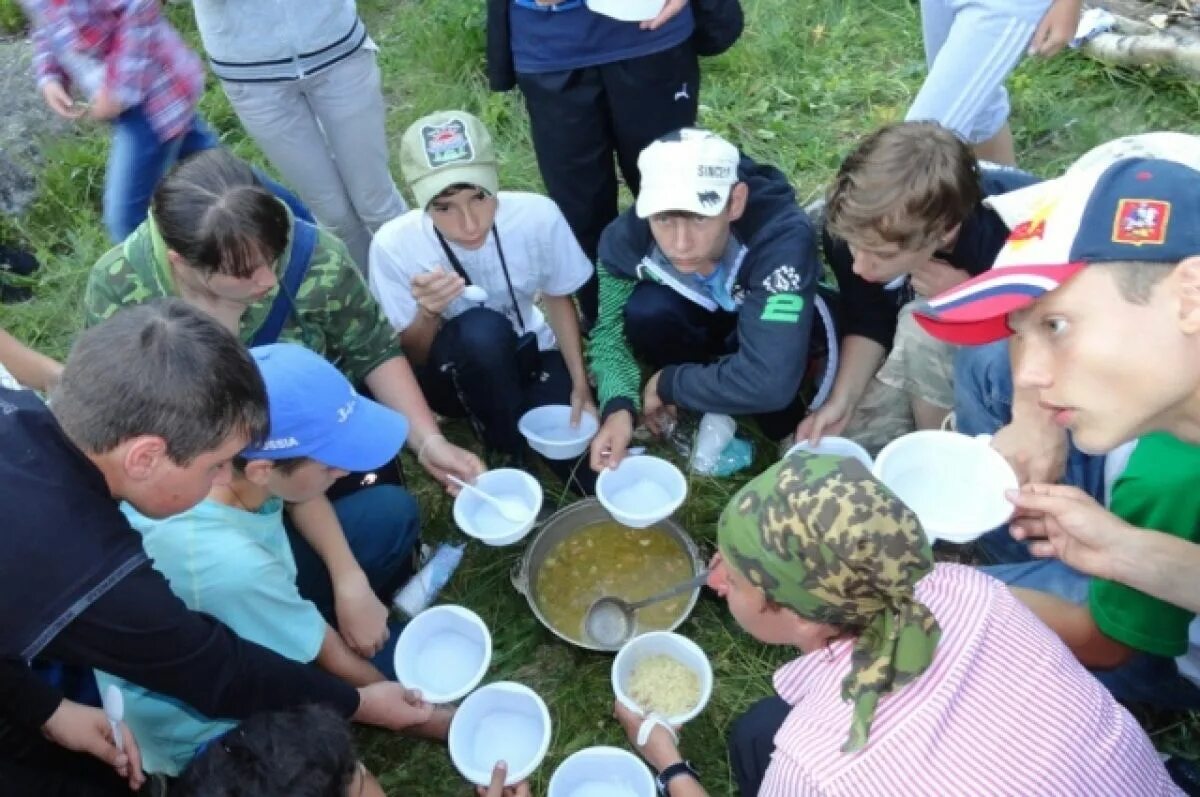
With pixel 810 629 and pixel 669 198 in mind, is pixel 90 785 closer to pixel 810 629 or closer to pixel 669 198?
pixel 810 629

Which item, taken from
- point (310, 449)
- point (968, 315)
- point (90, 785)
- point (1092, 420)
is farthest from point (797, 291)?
point (90, 785)

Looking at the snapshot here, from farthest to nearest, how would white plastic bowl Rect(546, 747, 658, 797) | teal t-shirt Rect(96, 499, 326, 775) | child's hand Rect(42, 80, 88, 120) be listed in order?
child's hand Rect(42, 80, 88, 120), white plastic bowl Rect(546, 747, 658, 797), teal t-shirt Rect(96, 499, 326, 775)

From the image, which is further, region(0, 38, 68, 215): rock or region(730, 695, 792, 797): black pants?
region(0, 38, 68, 215): rock

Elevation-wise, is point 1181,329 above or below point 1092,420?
above

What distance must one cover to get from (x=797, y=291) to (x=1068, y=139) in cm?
224

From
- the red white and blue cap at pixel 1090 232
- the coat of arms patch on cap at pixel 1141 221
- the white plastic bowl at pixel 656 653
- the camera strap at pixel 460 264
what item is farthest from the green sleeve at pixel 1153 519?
the camera strap at pixel 460 264

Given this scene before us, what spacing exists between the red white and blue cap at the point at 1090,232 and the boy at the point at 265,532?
1.37 meters

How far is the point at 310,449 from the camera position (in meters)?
2.24

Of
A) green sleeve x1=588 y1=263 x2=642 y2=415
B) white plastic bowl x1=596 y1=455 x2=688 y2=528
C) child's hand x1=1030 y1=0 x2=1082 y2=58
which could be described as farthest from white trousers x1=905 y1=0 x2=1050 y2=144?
white plastic bowl x1=596 y1=455 x2=688 y2=528

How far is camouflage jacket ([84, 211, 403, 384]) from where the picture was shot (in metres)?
2.65

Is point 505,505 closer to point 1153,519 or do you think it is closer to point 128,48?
point 1153,519

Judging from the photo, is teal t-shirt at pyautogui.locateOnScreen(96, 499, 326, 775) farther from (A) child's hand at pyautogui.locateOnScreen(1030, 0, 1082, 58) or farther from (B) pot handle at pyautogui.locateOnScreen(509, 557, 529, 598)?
(A) child's hand at pyautogui.locateOnScreen(1030, 0, 1082, 58)

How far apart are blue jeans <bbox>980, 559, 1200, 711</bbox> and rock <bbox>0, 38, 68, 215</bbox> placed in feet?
15.8

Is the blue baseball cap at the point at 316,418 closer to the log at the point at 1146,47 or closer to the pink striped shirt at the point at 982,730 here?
the pink striped shirt at the point at 982,730
